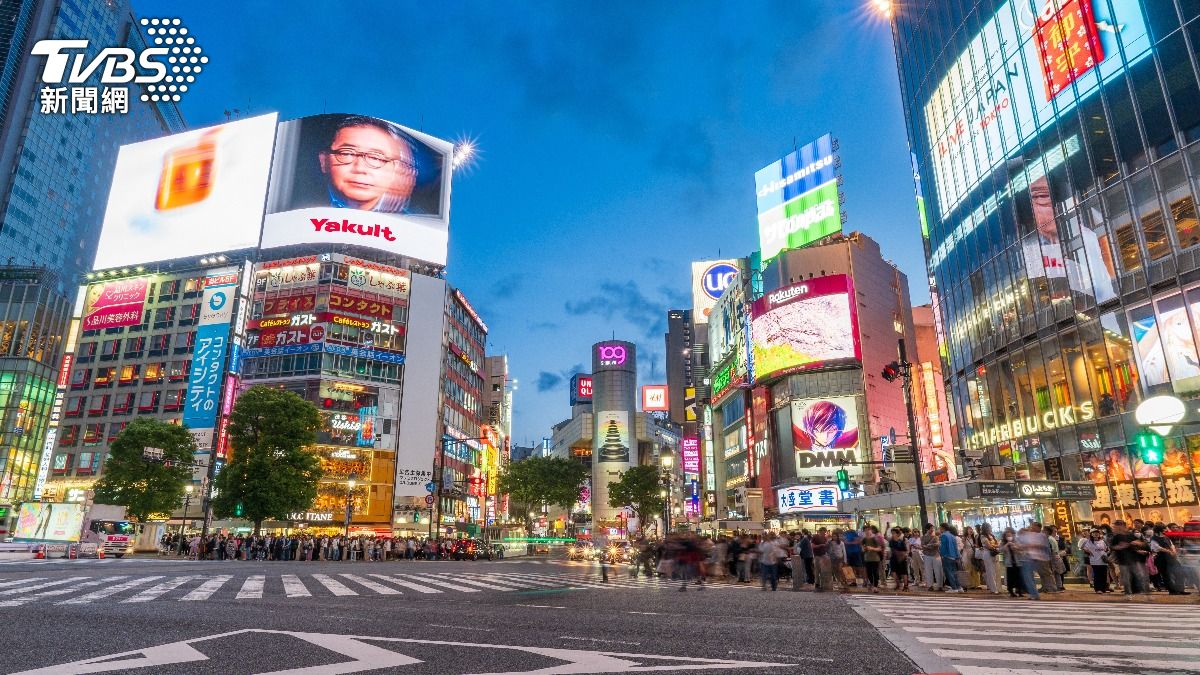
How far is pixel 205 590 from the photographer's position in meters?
13.9

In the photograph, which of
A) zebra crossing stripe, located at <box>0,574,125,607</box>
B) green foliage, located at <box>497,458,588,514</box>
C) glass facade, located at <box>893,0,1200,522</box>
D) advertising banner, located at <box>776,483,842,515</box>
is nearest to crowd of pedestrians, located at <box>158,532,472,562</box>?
zebra crossing stripe, located at <box>0,574,125,607</box>

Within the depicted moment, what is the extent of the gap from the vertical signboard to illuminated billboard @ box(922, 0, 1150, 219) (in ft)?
215

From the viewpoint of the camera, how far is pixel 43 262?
312 feet

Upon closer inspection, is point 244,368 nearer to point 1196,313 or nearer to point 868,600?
point 868,600

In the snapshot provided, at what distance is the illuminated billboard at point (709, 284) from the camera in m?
89.3

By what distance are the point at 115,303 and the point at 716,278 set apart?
7287 cm

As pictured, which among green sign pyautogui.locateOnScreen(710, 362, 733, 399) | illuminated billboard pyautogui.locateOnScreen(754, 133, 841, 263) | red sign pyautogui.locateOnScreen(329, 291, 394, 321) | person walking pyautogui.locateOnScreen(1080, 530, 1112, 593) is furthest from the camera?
green sign pyautogui.locateOnScreen(710, 362, 733, 399)

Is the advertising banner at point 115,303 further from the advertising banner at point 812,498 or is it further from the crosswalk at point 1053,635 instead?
the crosswalk at point 1053,635

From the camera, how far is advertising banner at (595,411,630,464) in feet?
416

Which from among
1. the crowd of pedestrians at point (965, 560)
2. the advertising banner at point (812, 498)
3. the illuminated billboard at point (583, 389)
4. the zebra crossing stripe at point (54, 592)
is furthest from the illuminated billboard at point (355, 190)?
the illuminated billboard at point (583, 389)

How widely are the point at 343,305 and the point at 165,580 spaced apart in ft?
183

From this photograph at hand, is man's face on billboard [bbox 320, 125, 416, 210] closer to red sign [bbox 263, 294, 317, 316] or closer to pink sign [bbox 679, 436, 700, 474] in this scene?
red sign [bbox 263, 294, 317, 316]

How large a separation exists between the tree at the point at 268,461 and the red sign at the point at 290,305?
23.9 metres

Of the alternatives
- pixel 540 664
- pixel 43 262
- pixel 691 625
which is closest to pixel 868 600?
pixel 691 625
